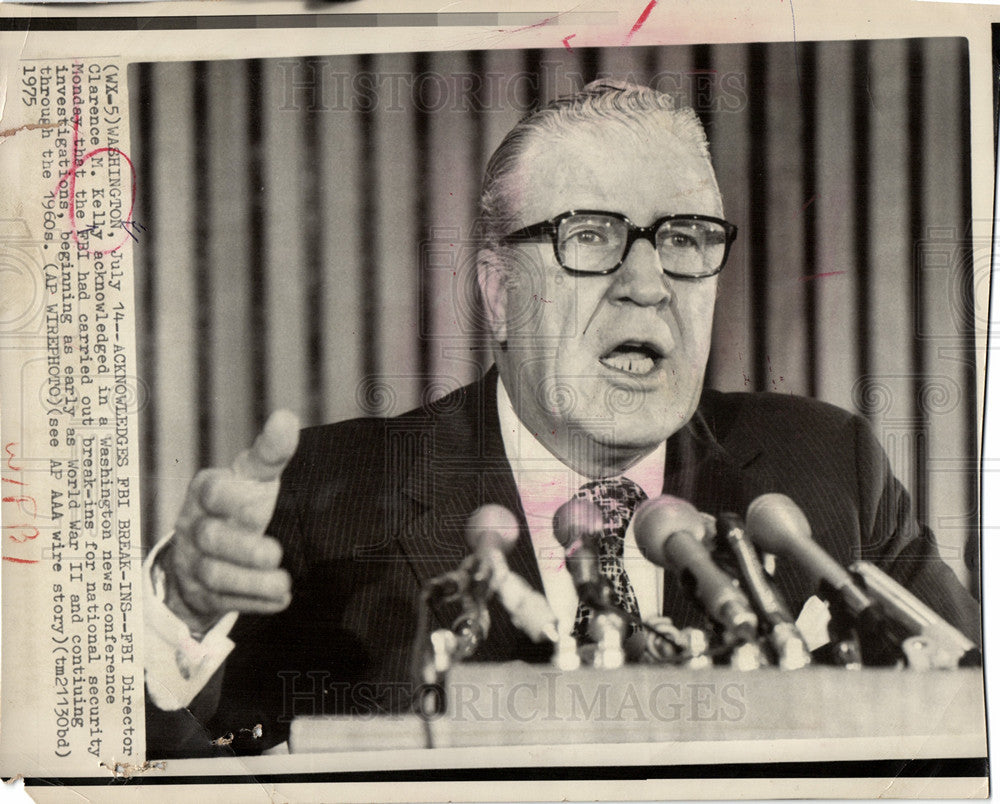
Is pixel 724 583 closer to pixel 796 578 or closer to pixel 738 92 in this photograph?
pixel 796 578

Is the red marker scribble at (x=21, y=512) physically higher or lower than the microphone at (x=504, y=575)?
higher

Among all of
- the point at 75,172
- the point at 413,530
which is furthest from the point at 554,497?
the point at 75,172

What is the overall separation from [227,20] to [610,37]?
1.41 feet

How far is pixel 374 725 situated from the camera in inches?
34.1

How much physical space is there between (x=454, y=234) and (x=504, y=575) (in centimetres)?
38

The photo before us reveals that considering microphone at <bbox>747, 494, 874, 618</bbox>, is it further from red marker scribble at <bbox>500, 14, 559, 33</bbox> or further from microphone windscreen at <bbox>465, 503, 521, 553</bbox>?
red marker scribble at <bbox>500, 14, 559, 33</bbox>

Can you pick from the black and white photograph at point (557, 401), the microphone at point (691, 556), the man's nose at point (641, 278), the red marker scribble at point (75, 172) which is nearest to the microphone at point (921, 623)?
the black and white photograph at point (557, 401)

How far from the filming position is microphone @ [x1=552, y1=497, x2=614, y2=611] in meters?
0.86

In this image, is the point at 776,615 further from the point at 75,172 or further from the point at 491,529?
the point at 75,172

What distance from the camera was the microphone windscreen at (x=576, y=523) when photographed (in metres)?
0.87

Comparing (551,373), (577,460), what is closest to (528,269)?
(551,373)

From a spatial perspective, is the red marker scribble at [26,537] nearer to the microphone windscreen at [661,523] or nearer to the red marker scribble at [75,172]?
the red marker scribble at [75,172]

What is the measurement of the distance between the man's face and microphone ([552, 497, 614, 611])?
2.7 inches

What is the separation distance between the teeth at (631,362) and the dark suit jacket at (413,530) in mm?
79
